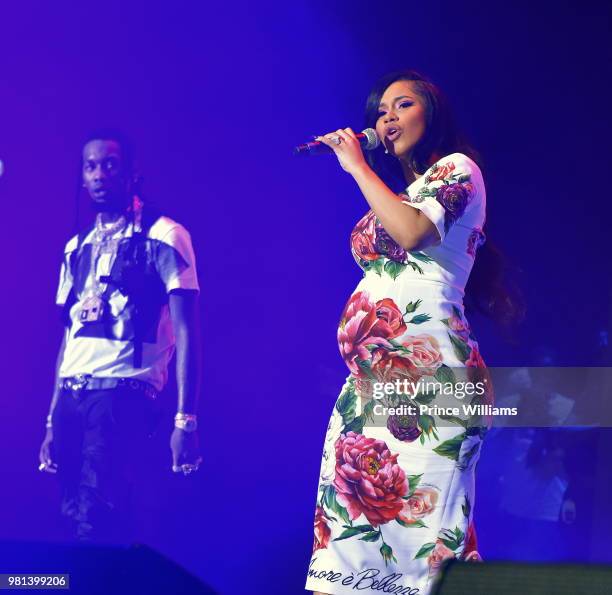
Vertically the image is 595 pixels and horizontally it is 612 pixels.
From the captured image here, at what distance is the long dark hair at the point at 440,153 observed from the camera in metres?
2.88

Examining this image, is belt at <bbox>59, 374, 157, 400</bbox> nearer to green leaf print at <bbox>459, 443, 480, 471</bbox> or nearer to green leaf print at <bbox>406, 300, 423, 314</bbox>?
green leaf print at <bbox>406, 300, 423, 314</bbox>

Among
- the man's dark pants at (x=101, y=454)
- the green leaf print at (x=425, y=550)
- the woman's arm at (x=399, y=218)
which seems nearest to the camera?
the woman's arm at (x=399, y=218)

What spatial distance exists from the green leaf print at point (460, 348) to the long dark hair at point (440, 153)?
360mm

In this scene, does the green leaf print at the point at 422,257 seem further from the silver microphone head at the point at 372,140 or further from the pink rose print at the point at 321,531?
the pink rose print at the point at 321,531

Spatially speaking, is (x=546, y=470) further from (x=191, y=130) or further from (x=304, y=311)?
(x=191, y=130)

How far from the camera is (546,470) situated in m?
3.41

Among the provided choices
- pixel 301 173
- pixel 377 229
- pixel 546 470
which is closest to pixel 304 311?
pixel 301 173

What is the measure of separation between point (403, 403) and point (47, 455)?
1240mm

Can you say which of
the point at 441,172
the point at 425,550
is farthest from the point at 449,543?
the point at 441,172

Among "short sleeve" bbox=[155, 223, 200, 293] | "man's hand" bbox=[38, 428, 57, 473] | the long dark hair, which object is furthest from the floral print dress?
"man's hand" bbox=[38, 428, 57, 473]

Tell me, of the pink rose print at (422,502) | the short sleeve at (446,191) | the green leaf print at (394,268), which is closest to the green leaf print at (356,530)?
the pink rose print at (422,502)

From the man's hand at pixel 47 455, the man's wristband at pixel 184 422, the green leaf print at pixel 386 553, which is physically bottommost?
the green leaf print at pixel 386 553

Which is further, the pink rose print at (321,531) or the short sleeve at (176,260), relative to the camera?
the short sleeve at (176,260)

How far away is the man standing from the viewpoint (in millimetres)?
3193
